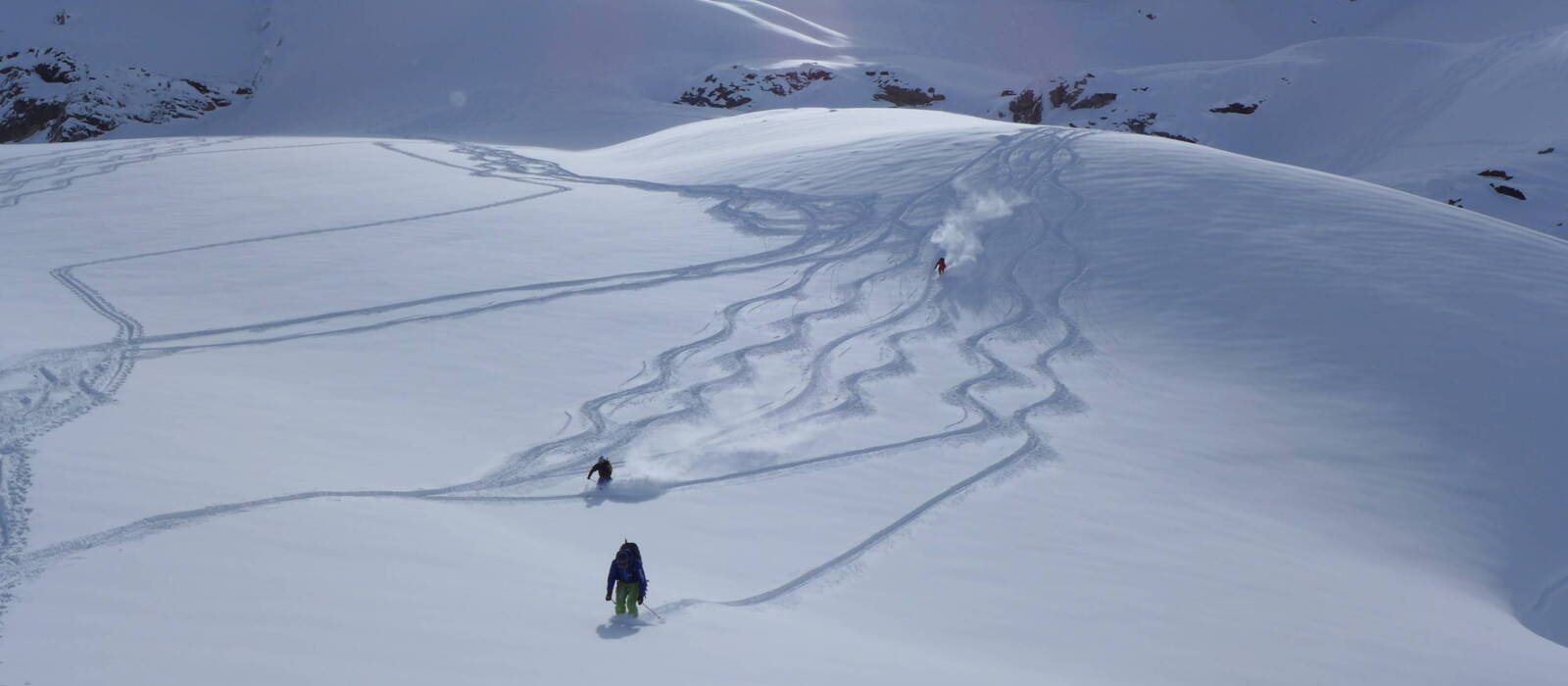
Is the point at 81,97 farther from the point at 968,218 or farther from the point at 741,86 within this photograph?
the point at 968,218

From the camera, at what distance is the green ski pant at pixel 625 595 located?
8227mm

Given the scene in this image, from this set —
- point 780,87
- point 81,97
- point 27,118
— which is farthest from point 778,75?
point 27,118

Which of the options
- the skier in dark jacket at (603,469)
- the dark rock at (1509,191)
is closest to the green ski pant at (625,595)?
the skier in dark jacket at (603,469)

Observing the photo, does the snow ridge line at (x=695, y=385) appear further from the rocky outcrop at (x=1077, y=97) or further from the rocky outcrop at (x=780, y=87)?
the rocky outcrop at (x=780, y=87)

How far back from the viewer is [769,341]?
16.8 meters

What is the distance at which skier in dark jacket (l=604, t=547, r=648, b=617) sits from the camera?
823 centimetres

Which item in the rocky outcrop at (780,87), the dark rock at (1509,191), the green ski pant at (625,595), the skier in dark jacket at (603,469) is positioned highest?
the rocky outcrop at (780,87)

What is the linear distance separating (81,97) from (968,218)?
4393 centimetres

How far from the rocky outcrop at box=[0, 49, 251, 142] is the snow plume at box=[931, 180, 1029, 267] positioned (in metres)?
40.8

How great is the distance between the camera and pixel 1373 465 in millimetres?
14398

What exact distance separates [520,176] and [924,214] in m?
10.3

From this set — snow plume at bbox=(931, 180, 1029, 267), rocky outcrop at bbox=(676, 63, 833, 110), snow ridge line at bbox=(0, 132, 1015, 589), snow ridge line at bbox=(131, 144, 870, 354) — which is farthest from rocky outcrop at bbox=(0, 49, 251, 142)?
snow plume at bbox=(931, 180, 1029, 267)

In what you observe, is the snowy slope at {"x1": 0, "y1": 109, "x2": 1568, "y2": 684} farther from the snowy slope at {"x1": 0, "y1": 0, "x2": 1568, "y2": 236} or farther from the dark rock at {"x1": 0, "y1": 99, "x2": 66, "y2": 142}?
the dark rock at {"x1": 0, "y1": 99, "x2": 66, "y2": 142}

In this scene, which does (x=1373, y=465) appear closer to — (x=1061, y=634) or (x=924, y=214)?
(x=1061, y=634)
